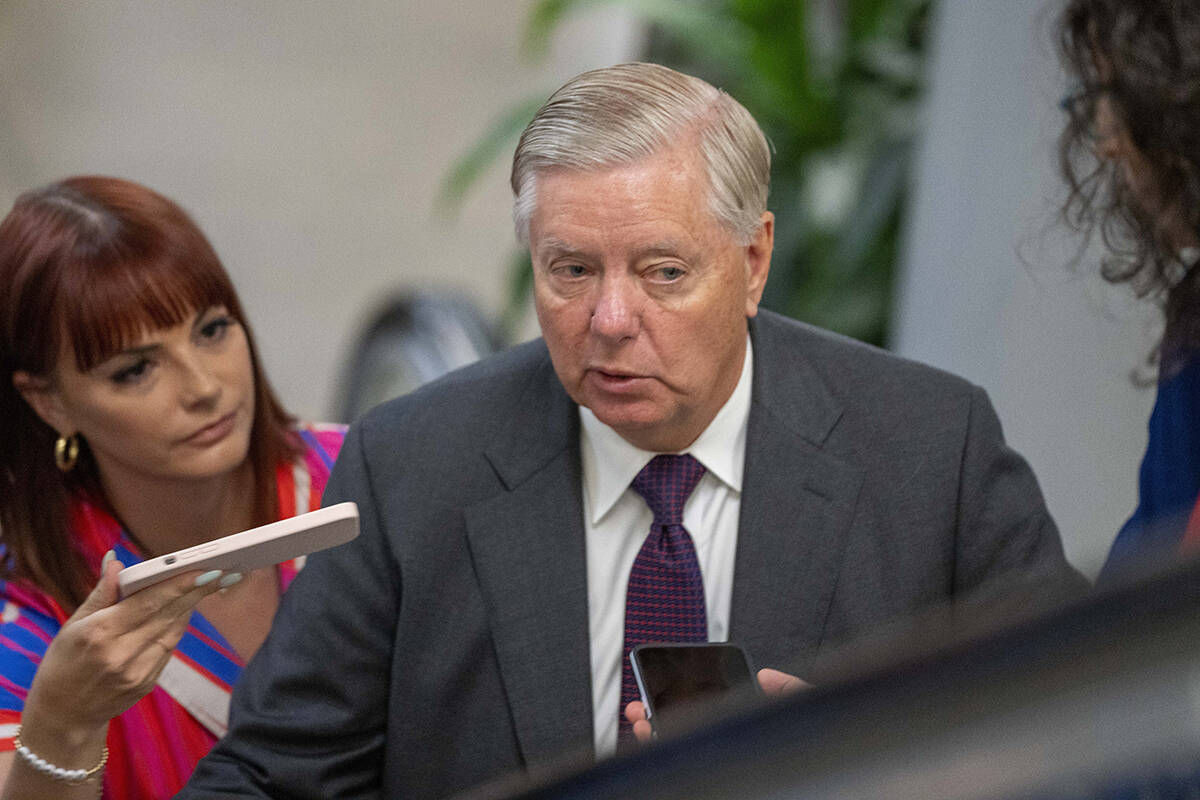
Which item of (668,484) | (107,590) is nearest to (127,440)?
(107,590)

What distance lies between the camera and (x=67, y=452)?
190cm

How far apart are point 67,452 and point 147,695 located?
37 centimetres

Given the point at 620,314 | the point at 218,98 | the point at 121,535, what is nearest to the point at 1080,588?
the point at 620,314

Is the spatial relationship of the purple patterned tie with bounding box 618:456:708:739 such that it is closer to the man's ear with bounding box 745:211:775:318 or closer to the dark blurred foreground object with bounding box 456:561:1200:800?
the man's ear with bounding box 745:211:775:318

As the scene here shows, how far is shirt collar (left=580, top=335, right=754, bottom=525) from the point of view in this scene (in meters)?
1.55

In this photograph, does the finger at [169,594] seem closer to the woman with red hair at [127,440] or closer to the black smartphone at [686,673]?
the woman with red hair at [127,440]

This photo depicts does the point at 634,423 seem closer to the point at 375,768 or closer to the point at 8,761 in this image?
the point at 375,768

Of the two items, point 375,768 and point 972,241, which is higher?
point 972,241

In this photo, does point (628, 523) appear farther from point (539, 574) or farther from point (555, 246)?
point (555, 246)

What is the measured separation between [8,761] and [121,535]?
A: 421 millimetres

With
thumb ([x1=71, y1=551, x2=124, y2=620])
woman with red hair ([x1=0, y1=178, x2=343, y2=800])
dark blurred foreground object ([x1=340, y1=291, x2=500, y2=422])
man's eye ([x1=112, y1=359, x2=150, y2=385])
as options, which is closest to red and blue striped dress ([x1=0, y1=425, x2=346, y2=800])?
woman with red hair ([x1=0, y1=178, x2=343, y2=800])

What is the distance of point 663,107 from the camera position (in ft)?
4.36

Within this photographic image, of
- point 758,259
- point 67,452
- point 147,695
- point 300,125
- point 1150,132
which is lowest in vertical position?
point 147,695

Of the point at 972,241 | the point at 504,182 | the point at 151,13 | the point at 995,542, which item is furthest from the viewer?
the point at 504,182
